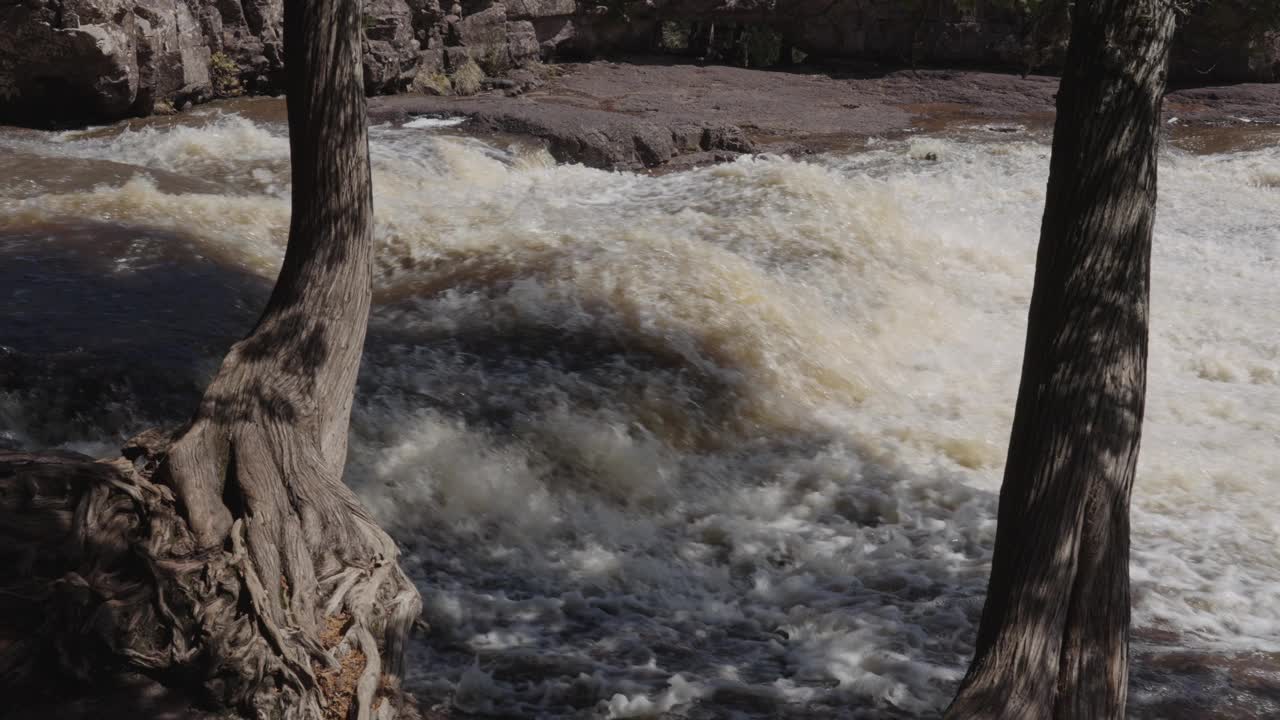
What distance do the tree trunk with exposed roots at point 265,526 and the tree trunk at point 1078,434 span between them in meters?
1.89

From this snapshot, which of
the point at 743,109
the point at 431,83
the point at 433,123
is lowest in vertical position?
the point at 433,123

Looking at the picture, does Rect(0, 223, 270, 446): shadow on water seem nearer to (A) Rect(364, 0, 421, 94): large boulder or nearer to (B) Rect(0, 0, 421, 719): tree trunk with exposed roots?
(B) Rect(0, 0, 421, 719): tree trunk with exposed roots

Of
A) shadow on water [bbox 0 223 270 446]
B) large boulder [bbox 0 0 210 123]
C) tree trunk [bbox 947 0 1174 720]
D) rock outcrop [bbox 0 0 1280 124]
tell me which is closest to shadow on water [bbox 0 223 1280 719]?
shadow on water [bbox 0 223 270 446]

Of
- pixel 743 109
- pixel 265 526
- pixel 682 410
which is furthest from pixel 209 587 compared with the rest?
pixel 743 109

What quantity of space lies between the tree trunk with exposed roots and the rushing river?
0.69 metres

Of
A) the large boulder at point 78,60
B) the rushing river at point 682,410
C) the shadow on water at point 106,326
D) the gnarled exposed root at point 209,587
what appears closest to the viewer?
the gnarled exposed root at point 209,587

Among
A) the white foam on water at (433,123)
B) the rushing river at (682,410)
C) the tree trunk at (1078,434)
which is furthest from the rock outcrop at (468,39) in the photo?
the white foam on water at (433,123)

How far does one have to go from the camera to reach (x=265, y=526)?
3732 millimetres

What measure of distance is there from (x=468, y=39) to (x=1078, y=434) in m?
16.5

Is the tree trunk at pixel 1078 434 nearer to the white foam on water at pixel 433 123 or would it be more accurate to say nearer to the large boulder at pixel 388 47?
the white foam on water at pixel 433 123

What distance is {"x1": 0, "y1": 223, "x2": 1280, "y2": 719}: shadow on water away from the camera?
4.32 meters

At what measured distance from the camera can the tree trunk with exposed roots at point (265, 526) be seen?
3326 millimetres

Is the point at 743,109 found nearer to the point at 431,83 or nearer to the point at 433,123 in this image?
the point at 431,83

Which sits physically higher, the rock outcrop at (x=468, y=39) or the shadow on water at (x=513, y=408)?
the rock outcrop at (x=468, y=39)
